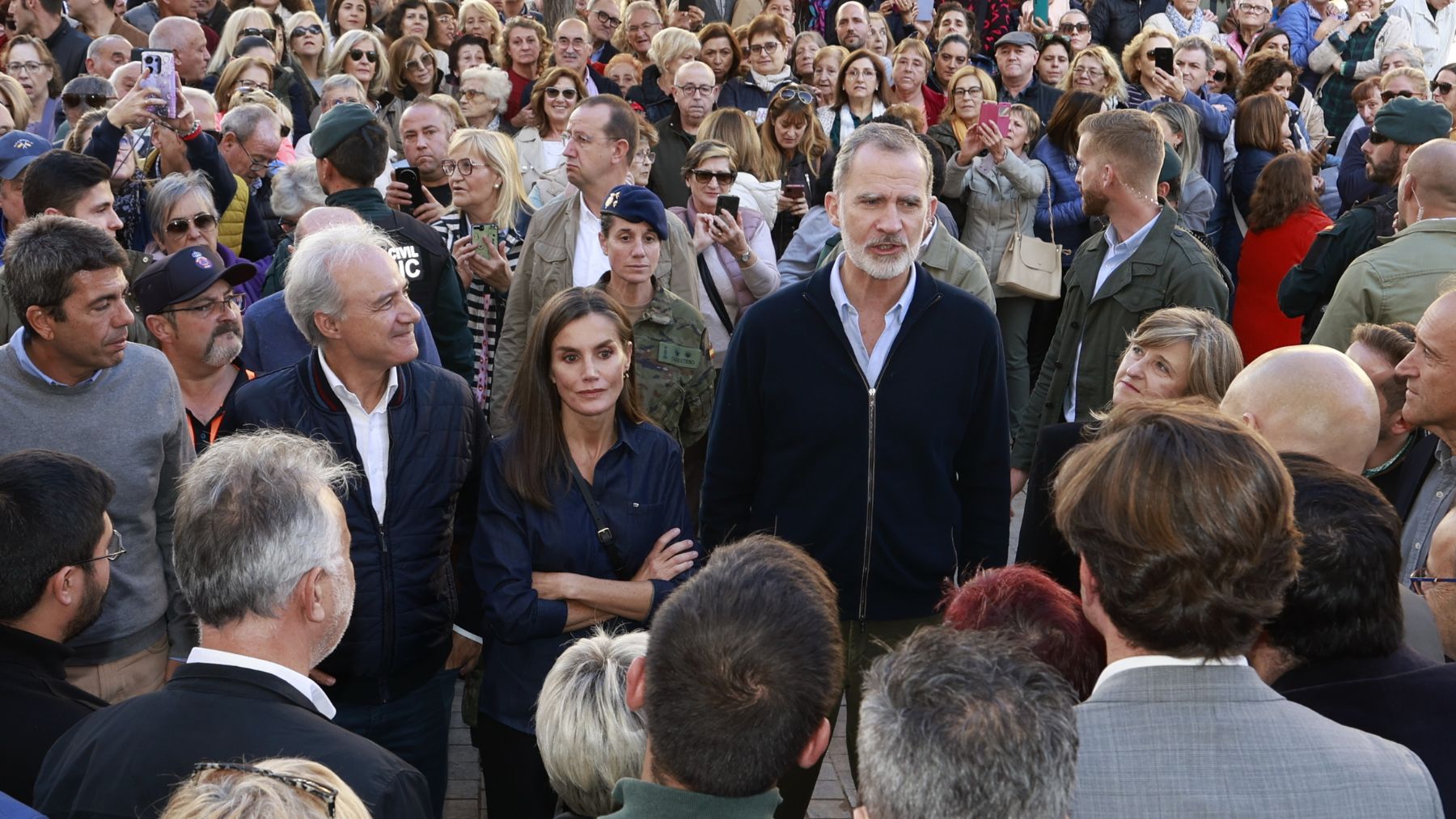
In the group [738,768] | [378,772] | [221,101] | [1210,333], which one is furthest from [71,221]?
[221,101]

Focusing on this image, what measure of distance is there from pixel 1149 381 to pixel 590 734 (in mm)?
2191

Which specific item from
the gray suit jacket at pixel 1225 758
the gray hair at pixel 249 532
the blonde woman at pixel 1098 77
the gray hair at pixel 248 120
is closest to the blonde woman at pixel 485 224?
Answer: the gray hair at pixel 248 120

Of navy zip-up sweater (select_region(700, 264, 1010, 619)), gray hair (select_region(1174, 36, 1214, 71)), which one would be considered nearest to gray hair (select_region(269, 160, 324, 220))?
navy zip-up sweater (select_region(700, 264, 1010, 619))

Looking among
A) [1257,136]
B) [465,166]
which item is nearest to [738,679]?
[465,166]

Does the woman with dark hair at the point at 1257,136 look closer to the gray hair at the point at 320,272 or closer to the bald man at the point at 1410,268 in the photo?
the bald man at the point at 1410,268

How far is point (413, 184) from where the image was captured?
667 centimetres

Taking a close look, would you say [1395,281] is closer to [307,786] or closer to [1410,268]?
[1410,268]

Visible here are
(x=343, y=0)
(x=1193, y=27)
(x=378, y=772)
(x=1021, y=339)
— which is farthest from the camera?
(x=1193, y=27)

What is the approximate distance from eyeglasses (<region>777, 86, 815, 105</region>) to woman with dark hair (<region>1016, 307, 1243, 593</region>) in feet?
14.3

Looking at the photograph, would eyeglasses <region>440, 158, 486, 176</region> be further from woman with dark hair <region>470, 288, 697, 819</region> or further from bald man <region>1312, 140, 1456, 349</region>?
bald man <region>1312, 140, 1456, 349</region>

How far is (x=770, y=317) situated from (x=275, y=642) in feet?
6.01

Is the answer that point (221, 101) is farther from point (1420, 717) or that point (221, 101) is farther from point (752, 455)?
point (1420, 717)

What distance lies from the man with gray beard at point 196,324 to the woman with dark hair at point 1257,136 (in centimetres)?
719

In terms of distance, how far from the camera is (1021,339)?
7344 millimetres
